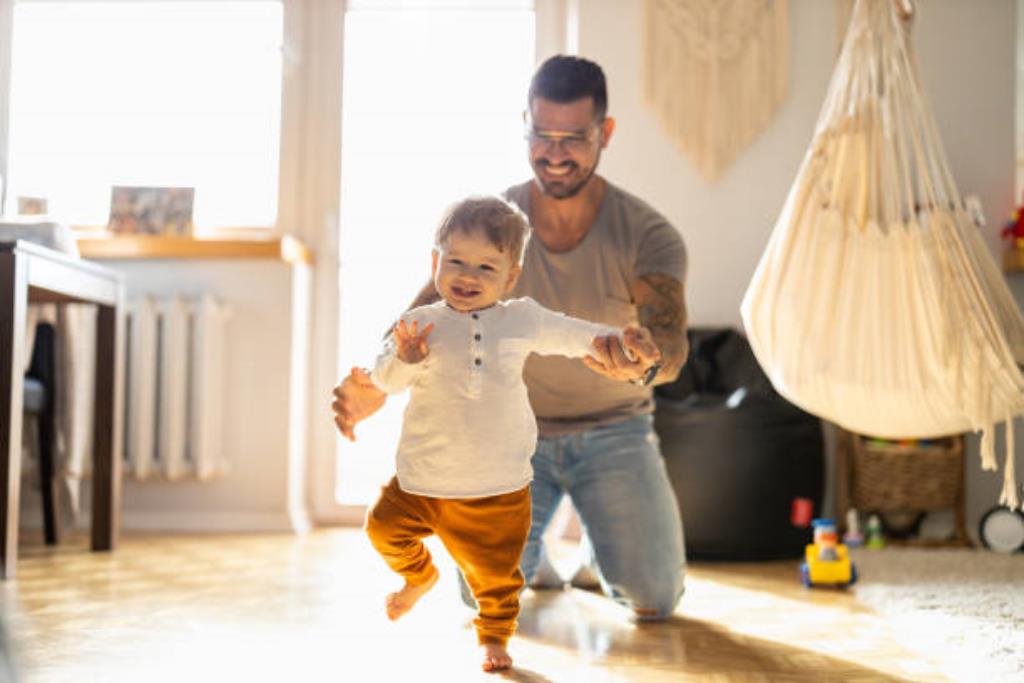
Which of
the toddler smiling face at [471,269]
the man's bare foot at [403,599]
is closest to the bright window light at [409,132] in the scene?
the man's bare foot at [403,599]

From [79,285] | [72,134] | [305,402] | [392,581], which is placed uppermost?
[72,134]

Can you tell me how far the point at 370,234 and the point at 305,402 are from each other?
0.53 meters

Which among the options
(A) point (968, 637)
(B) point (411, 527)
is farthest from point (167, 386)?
(A) point (968, 637)

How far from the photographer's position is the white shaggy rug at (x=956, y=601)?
4.99 feet

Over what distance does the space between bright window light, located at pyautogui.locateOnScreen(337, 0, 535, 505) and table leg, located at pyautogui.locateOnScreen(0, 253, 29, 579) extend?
1.25 metres

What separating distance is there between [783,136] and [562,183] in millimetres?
1463

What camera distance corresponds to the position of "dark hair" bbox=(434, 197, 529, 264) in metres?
1.34

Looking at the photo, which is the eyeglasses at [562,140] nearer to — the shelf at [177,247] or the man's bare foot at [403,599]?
the man's bare foot at [403,599]

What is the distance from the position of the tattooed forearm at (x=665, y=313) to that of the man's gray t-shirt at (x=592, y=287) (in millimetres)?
41

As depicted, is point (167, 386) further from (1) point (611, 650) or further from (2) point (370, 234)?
(1) point (611, 650)

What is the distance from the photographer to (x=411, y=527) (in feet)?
4.67

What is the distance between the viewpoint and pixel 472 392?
4.54ft

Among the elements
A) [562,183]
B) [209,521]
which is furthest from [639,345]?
[209,521]

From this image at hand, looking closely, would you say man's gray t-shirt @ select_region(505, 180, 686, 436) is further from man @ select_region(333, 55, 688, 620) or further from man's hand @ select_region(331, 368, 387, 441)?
man's hand @ select_region(331, 368, 387, 441)
